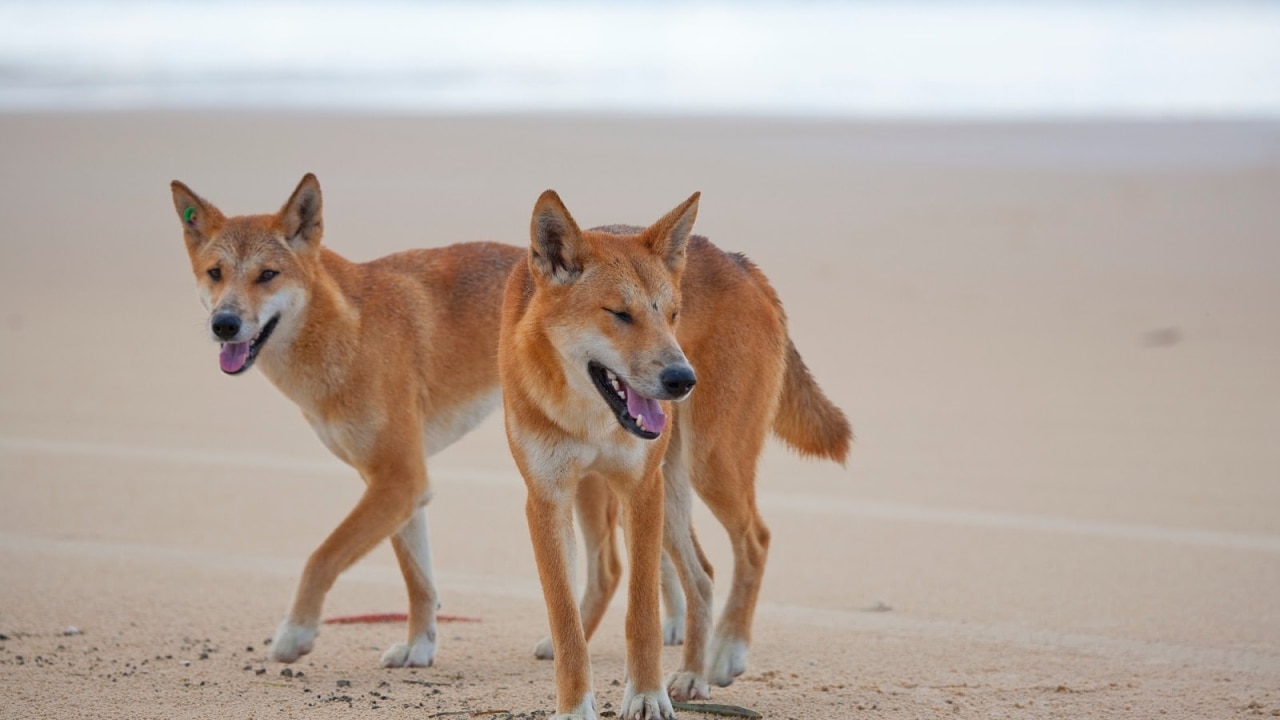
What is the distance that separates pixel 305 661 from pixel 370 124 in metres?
16.8

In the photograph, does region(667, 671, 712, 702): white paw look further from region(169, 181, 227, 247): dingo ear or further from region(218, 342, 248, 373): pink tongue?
region(169, 181, 227, 247): dingo ear

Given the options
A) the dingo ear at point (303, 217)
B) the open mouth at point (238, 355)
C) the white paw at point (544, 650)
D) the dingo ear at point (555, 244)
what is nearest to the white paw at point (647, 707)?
the white paw at point (544, 650)

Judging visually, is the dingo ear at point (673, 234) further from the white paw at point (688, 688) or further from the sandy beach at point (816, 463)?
the sandy beach at point (816, 463)

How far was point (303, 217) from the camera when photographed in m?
7.00

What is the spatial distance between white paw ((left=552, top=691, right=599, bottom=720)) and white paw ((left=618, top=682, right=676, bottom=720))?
198mm

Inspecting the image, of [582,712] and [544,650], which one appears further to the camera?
[544,650]

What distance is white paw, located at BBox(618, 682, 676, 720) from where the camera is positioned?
5.32 meters

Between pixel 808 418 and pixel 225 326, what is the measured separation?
2511mm

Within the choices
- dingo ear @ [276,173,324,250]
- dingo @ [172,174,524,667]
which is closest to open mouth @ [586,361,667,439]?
dingo @ [172,174,524,667]

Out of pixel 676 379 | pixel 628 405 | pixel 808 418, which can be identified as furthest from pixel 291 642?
pixel 808 418

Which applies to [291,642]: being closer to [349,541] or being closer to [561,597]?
[349,541]

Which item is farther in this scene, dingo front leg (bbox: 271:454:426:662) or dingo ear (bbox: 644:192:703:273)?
dingo front leg (bbox: 271:454:426:662)

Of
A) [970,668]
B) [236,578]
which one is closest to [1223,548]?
[970,668]

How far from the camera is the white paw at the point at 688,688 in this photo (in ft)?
19.0
